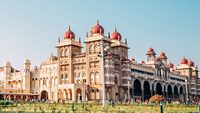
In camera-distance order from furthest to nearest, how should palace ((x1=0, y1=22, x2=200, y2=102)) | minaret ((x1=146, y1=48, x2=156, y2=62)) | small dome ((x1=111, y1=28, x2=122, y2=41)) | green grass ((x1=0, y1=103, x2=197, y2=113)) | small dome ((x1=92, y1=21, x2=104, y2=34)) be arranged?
1. minaret ((x1=146, y1=48, x2=156, y2=62))
2. small dome ((x1=111, y1=28, x2=122, y2=41))
3. small dome ((x1=92, y1=21, x2=104, y2=34))
4. palace ((x1=0, y1=22, x2=200, y2=102))
5. green grass ((x1=0, y1=103, x2=197, y2=113))

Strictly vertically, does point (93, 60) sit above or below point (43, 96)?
above

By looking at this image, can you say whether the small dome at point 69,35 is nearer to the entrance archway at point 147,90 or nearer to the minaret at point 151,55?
the entrance archway at point 147,90

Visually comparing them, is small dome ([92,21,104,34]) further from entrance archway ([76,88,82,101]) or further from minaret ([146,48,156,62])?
minaret ([146,48,156,62])

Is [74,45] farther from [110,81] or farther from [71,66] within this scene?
[110,81]

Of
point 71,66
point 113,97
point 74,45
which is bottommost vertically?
point 113,97

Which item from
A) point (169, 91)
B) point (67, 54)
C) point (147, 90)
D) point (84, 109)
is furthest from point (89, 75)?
point (169, 91)

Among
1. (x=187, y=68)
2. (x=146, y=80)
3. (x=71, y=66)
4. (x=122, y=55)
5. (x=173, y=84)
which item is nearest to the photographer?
(x=71, y=66)

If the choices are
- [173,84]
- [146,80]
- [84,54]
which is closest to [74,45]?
[84,54]

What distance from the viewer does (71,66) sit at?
2707 inches

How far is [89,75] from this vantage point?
66.2m

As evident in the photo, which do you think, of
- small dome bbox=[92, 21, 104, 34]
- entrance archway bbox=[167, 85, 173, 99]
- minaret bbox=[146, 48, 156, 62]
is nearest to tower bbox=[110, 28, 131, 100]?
small dome bbox=[92, 21, 104, 34]

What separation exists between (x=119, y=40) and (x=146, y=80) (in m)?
12.7

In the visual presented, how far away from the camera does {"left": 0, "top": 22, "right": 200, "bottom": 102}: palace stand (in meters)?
64.9

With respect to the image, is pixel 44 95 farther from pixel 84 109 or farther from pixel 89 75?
pixel 84 109
